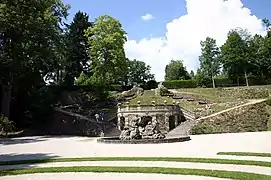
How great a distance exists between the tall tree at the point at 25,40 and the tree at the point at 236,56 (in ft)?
120

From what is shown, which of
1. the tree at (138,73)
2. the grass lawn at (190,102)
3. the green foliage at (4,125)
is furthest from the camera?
the tree at (138,73)

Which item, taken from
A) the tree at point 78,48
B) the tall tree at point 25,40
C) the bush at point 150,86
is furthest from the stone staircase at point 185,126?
the tree at point 78,48

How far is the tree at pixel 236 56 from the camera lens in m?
66.4

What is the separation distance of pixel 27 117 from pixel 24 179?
3553 cm

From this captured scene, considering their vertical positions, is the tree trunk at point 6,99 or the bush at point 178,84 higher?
the bush at point 178,84

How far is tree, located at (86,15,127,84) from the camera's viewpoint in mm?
58844

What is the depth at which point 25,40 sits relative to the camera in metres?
36.8

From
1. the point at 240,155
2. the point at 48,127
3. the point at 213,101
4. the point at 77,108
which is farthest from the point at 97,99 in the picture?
the point at 240,155

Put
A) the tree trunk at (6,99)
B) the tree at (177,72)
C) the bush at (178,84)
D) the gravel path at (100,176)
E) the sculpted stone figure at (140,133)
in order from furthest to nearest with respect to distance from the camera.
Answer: the tree at (177,72), the bush at (178,84), the tree trunk at (6,99), the sculpted stone figure at (140,133), the gravel path at (100,176)

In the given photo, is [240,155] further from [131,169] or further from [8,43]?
[8,43]

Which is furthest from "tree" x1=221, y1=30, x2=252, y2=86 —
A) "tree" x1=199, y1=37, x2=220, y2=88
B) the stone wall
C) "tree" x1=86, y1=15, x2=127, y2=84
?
the stone wall

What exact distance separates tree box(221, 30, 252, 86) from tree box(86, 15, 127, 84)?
66.8 ft

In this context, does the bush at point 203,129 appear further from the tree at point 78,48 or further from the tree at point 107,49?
the tree at point 78,48

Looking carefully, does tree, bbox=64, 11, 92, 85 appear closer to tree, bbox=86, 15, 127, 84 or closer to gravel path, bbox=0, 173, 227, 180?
tree, bbox=86, 15, 127, 84
